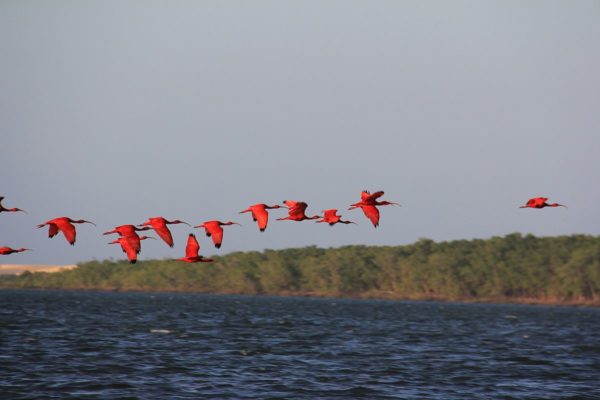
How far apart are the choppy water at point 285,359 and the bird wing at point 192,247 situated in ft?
80.0

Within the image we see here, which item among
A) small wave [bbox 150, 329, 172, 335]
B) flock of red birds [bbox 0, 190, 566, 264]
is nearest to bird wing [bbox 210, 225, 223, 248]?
flock of red birds [bbox 0, 190, 566, 264]

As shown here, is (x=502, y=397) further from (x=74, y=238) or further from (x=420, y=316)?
(x=420, y=316)

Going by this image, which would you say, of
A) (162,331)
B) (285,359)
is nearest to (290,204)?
(285,359)

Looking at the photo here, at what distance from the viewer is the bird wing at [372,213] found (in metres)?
34.2

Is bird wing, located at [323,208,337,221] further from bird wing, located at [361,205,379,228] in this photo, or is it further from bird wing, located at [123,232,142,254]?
bird wing, located at [123,232,142,254]

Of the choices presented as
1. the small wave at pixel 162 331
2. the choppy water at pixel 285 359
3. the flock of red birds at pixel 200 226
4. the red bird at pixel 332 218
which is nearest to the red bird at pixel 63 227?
the flock of red birds at pixel 200 226

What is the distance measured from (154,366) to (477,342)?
1770 inches

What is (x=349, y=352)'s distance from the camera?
87875 millimetres

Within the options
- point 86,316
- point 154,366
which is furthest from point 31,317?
point 154,366

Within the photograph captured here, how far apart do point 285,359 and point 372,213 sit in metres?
47.1

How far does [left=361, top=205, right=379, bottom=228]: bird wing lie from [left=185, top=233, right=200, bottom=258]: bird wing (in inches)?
213

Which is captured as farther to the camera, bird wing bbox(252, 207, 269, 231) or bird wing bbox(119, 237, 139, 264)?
bird wing bbox(252, 207, 269, 231)

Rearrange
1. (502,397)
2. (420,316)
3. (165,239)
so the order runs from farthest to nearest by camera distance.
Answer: (420,316)
(502,397)
(165,239)

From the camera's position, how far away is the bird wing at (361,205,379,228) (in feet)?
112
